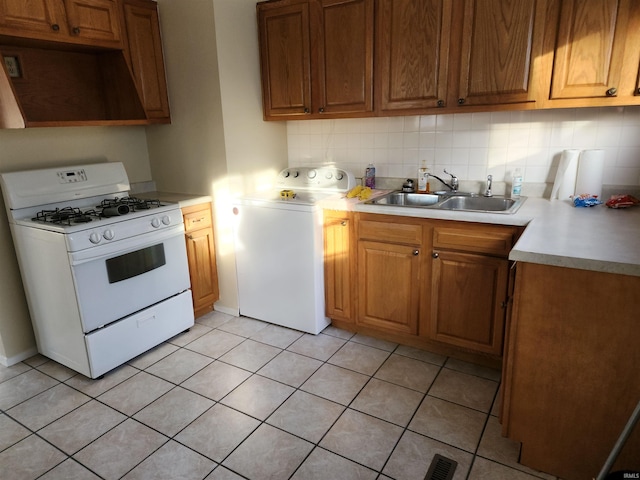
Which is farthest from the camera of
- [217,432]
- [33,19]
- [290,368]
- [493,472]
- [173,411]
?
[290,368]

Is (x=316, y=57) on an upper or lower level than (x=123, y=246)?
upper

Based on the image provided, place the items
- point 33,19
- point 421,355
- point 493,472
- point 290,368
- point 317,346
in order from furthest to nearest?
point 317,346
point 421,355
point 290,368
point 33,19
point 493,472

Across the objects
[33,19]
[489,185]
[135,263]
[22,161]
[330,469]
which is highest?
[33,19]

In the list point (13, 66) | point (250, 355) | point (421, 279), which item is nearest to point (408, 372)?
point (421, 279)

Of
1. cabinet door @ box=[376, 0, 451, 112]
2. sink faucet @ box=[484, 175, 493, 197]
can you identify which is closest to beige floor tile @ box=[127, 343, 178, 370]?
cabinet door @ box=[376, 0, 451, 112]

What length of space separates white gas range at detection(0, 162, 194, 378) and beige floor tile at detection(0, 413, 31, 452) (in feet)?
1.32

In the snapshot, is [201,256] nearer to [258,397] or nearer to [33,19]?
[258,397]

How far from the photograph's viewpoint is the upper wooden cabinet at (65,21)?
2209 millimetres

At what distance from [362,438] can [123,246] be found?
1.68 meters

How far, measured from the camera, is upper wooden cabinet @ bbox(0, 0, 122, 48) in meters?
2.21

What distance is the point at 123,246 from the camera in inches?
97.6

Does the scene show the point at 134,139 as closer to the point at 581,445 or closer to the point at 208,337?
the point at 208,337

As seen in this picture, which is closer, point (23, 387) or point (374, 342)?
point (23, 387)

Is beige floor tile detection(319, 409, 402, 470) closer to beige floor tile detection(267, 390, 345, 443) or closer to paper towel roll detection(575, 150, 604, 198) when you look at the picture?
beige floor tile detection(267, 390, 345, 443)
